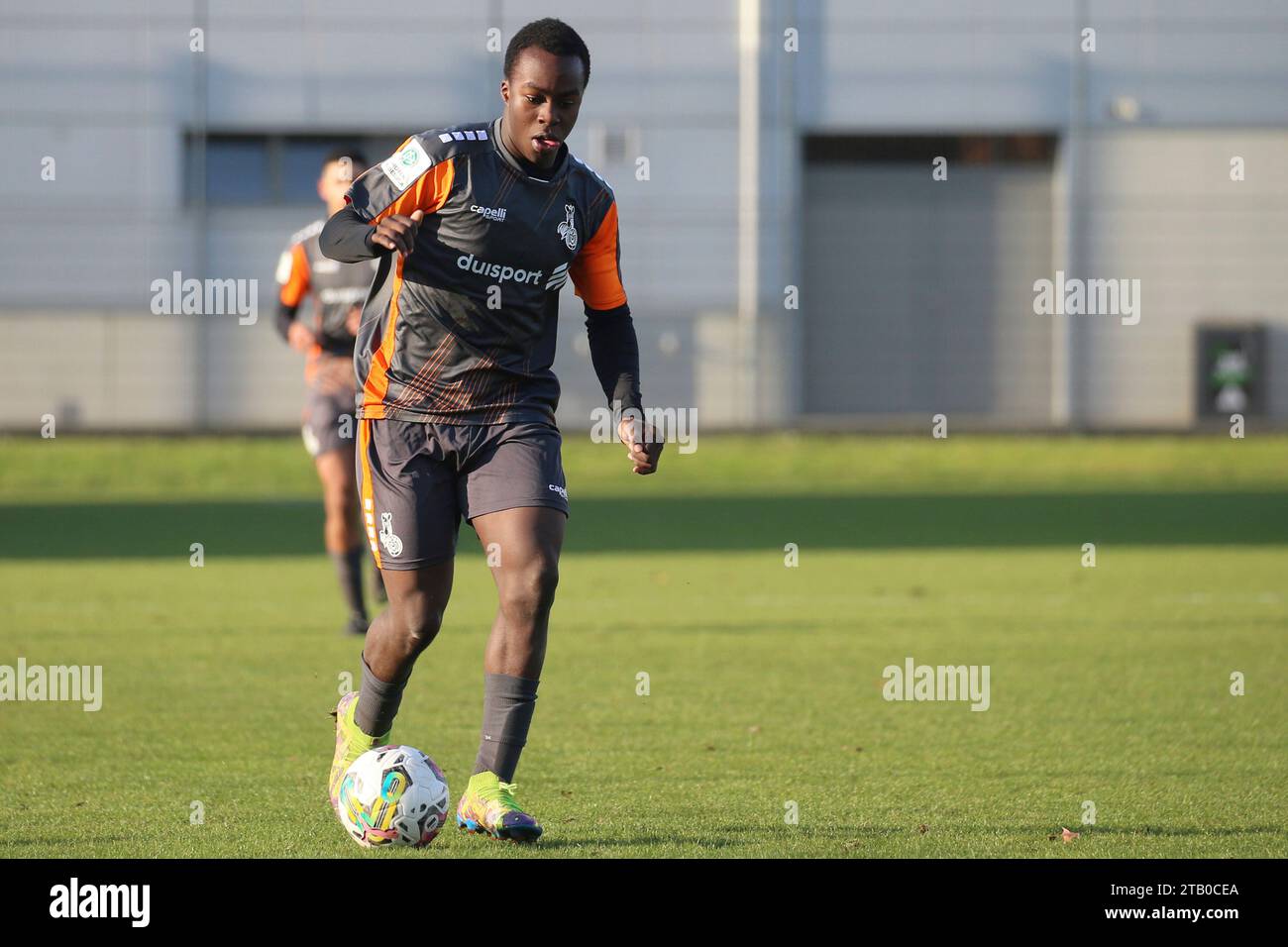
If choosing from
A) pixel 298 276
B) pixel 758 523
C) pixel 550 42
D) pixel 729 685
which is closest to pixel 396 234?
pixel 550 42

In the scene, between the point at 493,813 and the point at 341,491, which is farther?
the point at 341,491

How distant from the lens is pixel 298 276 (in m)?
10.3

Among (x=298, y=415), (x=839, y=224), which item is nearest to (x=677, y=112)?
(x=839, y=224)

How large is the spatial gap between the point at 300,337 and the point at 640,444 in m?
5.55

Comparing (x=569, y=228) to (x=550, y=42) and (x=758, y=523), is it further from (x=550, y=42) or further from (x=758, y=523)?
(x=758, y=523)

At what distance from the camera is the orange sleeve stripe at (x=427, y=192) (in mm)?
5242

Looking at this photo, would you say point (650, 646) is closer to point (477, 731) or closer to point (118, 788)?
point (477, 731)

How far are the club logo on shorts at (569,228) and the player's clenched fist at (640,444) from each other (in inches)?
21.7

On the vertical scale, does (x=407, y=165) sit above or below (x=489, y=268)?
above

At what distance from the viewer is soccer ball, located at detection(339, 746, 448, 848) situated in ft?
16.4

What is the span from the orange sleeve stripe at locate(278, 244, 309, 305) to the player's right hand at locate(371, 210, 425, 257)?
5451 mm

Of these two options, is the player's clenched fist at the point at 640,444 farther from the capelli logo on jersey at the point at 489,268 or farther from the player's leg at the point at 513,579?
the capelli logo on jersey at the point at 489,268

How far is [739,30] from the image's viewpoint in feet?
90.4

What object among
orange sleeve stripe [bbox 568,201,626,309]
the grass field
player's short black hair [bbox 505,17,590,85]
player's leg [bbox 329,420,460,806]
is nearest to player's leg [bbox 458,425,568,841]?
player's leg [bbox 329,420,460,806]
